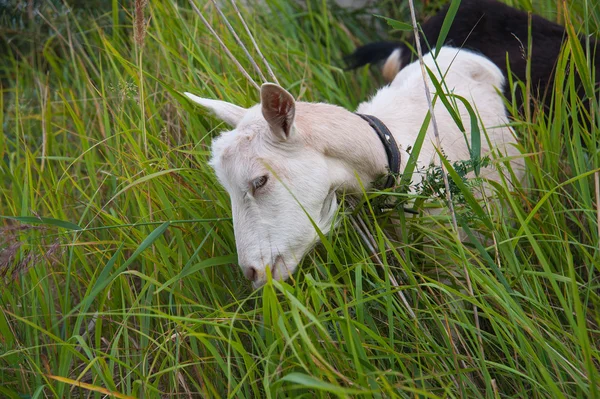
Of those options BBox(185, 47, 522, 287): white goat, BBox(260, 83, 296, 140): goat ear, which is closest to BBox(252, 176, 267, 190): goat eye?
BBox(185, 47, 522, 287): white goat

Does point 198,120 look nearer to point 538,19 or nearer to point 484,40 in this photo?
point 484,40

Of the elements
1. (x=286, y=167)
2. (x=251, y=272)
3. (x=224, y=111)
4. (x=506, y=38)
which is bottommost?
→ (x=506, y=38)

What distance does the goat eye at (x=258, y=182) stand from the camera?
2.21m

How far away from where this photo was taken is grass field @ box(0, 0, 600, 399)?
6.56 ft

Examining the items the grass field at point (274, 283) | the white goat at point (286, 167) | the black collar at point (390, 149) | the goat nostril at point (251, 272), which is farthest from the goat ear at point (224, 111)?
the goat nostril at point (251, 272)

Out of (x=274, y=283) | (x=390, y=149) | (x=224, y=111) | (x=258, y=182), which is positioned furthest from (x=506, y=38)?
(x=274, y=283)

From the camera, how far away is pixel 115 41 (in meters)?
3.93

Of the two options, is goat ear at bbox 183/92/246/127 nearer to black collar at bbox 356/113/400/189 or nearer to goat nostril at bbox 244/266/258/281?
black collar at bbox 356/113/400/189

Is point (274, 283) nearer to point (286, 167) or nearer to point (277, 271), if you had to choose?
point (277, 271)

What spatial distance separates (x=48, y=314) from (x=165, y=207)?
1.95ft

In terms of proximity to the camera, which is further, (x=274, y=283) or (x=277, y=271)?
(x=277, y=271)

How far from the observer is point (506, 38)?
3441 mm

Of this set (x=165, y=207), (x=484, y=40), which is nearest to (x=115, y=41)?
(x=165, y=207)

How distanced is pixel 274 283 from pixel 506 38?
2122mm
